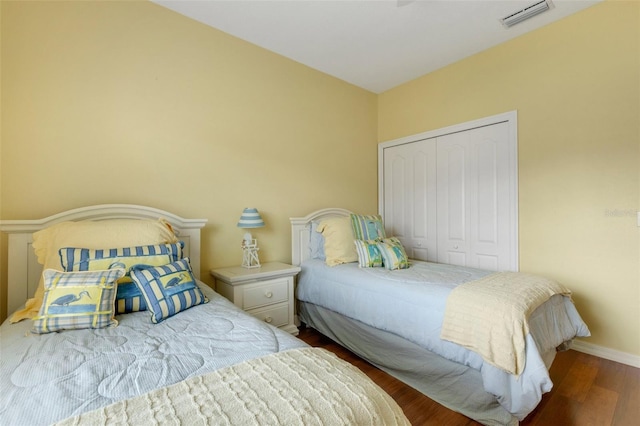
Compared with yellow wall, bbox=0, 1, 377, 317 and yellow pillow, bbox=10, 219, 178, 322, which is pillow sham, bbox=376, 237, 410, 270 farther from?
yellow pillow, bbox=10, 219, 178, 322

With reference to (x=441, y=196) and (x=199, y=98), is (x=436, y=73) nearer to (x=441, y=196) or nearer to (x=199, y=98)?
(x=441, y=196)

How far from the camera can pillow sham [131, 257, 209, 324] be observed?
1331mm

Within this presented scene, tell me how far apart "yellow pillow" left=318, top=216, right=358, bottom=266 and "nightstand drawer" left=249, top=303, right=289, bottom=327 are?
53cm

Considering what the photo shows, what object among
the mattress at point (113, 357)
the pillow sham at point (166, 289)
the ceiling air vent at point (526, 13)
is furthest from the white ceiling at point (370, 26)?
the mattress at point (113, 357)

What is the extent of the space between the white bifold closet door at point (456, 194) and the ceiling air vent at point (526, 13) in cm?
73

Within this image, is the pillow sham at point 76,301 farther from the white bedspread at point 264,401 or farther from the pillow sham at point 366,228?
the pillow sham at point 366,228

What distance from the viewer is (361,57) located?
2.83m

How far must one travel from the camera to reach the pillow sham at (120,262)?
137 cm

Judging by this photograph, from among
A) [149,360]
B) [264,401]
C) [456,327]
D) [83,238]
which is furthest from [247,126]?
[264,401]

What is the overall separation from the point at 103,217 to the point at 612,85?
3617mm

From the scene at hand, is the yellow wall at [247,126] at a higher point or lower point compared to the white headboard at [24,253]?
higher

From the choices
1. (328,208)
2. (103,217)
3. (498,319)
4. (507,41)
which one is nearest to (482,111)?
(507,41)

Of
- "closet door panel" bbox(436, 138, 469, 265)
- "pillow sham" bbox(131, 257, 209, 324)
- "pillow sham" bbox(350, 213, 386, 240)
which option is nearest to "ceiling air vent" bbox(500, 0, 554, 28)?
"closet door panel" bbox(436, 138, 469, 265)

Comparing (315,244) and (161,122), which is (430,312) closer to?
(315,244)
